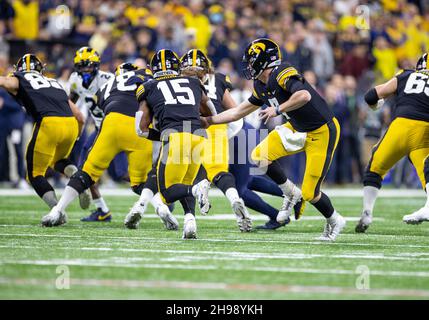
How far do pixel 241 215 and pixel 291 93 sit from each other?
4.35 feet

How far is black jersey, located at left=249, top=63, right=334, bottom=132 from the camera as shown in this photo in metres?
7.97

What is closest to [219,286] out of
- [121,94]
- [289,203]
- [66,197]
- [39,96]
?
[289,203]

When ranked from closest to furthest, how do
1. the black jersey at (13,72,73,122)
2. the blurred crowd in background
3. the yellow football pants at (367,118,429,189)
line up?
the yellow football pants at (367,118,429,189), the black jersey at (13,72,73,122), the blurred crowd in background

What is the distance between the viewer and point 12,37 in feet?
54.1

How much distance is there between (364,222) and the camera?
8.88 m

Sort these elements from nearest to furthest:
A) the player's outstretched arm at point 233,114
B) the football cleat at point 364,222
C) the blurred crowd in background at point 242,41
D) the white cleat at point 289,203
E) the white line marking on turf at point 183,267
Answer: the white line marking on turf at point 183,267
the player's outstretched arm at point 233,114
the football cleat at point 364,222
the white cleat at point 289,203
the blurred crowd in background at point 242,41

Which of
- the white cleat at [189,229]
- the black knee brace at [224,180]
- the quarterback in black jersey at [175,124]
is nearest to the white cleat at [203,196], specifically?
the quarterback in black jersey at [175,124]

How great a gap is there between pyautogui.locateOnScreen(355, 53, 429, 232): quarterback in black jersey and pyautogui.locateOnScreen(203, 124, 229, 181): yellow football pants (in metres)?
1.48

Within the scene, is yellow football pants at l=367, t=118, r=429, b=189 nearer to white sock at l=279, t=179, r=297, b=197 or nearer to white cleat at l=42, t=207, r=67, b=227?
white sock at l=279, t=179, r=297, b=197

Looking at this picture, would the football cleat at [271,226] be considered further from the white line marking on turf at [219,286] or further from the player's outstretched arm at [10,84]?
the white line marking on turf at [219,286]

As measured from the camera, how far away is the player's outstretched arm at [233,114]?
28.0 feet

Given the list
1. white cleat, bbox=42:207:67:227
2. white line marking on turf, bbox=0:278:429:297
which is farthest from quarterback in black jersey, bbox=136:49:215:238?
white line marking on turf, bbox=0:278:429:297

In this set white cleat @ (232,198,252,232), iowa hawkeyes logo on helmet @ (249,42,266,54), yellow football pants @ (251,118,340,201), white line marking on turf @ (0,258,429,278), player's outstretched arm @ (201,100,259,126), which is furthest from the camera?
player's outstretched arm @ (201,100,259,126)

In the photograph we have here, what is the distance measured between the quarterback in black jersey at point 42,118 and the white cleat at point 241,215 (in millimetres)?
2053
